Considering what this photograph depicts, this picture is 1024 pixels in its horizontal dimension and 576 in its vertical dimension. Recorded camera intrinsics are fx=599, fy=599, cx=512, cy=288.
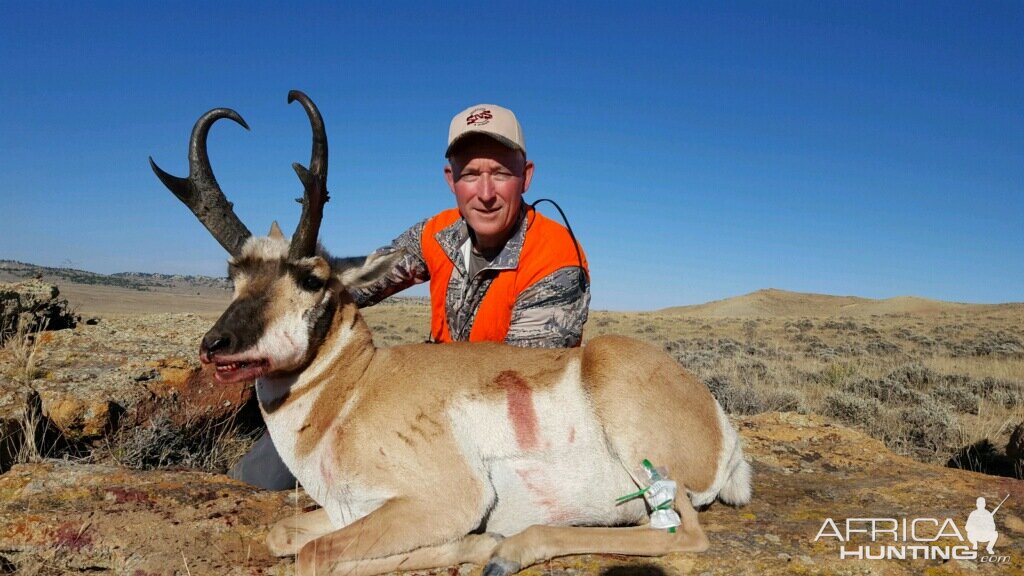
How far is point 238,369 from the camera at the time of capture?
3887 mm

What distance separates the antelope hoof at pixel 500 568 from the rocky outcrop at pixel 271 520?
6.9 inches

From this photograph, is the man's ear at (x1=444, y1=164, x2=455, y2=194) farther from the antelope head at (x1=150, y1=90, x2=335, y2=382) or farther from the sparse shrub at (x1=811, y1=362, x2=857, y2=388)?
the sparse shrub at (x1=811, y1=362, x2=857, y2=388)

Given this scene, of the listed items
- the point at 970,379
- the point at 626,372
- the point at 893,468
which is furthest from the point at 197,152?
the point at 970,379

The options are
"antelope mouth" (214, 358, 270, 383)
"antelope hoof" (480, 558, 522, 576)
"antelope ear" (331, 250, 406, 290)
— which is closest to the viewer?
"antelope hoof" (480, 558, 522, 576)

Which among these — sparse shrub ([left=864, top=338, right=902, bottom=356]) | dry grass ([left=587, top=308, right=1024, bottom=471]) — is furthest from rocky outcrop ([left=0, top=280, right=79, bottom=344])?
sparse shrub ([left=864, top=338, right=902, bottom=356])

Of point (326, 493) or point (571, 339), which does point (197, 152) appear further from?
point (571, 339)

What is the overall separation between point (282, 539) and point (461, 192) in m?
3.40

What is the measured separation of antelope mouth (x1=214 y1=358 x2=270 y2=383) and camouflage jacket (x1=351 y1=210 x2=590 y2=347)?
1.63 meters

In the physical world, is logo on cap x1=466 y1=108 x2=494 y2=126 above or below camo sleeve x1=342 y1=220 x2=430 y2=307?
above

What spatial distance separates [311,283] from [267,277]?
298 mm

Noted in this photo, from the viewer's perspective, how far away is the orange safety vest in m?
5.76

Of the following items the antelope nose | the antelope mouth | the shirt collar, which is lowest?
the antelope mouth

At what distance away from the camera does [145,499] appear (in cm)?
425

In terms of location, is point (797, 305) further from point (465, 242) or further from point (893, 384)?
point (465, 242)
